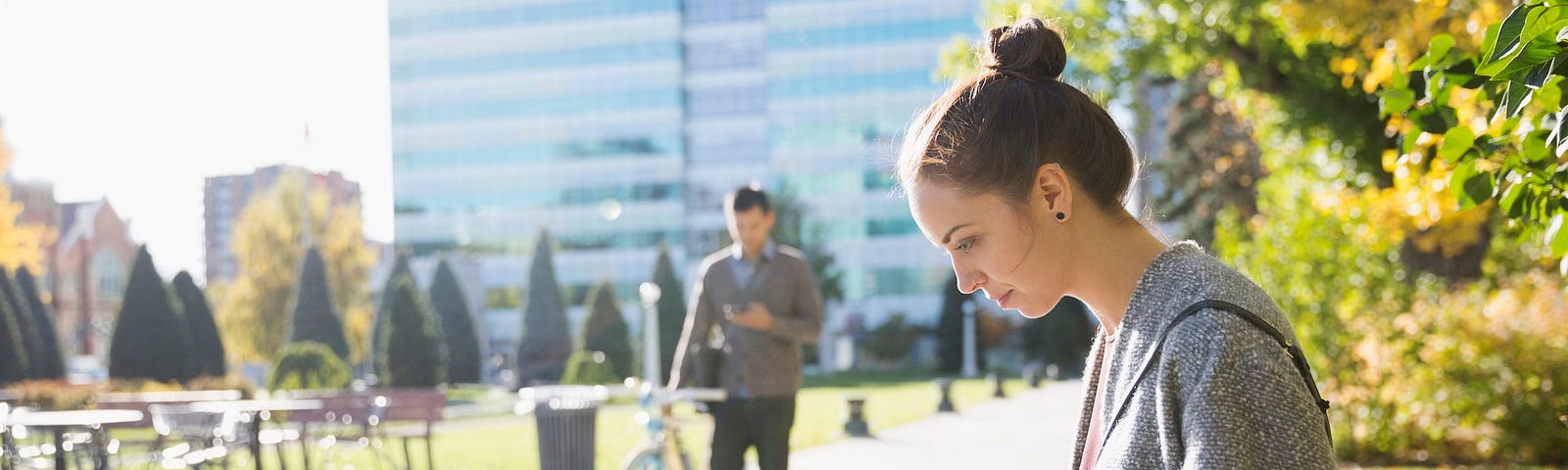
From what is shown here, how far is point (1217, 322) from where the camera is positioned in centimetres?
121

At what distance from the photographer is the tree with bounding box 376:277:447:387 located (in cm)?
3094

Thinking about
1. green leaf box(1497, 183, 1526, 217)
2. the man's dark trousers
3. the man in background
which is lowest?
the man's dark trousers

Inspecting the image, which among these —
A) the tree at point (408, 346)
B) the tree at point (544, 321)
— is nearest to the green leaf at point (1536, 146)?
the tree at point (408, 346)

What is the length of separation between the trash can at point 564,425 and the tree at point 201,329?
1943cm

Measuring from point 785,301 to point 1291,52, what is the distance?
7725mm

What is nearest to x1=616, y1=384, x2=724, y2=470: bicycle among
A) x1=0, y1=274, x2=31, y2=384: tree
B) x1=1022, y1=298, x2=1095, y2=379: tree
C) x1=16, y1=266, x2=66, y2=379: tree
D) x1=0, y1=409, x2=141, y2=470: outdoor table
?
x1=0, y1=409, x2=141, y2=470: outdoor table

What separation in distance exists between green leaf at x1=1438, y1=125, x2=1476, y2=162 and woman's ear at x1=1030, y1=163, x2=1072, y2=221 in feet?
4.14

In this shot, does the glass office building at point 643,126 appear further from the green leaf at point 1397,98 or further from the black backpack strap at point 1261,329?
the black backpack strap at point 1261,329

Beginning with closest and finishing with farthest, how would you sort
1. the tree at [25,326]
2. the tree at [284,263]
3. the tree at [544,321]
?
the tree at [25,326] → the tree at [284,263] → the tree at [544,321]

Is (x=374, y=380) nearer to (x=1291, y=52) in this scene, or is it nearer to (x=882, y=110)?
(x=1291, y=52)

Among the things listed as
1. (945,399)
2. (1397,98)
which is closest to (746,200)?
(1397,98)

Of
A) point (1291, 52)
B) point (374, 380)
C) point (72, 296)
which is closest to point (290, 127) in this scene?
point (374, 380)

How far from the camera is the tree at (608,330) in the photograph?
3709 cm

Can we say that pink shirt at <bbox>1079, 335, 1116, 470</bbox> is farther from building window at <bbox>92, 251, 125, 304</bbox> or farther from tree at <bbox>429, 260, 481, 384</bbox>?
building window at <bbox>92, 251, 125, 304</bbox>
